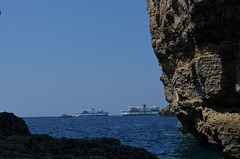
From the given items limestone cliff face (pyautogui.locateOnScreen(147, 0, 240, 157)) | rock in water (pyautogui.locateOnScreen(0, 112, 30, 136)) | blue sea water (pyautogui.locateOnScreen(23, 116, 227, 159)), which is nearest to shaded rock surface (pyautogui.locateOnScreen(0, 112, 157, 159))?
rock in water (pyautogui.locateOnScreen(0, 112, 30, 136))

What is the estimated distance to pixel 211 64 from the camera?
16234 millimetres

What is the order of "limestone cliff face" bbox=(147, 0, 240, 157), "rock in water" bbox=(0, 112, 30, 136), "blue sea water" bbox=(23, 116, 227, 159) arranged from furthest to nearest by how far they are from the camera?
"blue sea water" bbox=(23, 116, 227, 159), "limestone cliff face" bbox=(147, 0, 240, 157), "rock in water" bbox=(0, 112, 30, 136)

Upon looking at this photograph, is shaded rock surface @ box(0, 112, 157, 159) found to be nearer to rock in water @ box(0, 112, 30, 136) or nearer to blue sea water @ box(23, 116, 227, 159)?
rock in water @ box(0, 112, 30, 136)

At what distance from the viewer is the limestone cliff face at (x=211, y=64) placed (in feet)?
50.9

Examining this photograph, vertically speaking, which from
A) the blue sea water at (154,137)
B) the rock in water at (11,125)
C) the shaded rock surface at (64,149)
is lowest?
the blue sea water at (154,137)

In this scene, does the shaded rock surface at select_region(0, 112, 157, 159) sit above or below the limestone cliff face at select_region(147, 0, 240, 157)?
below

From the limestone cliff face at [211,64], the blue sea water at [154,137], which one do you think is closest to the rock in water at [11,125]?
the limestone cliff face at [211,64]

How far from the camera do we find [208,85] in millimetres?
16562

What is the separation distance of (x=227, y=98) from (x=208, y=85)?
1442mm

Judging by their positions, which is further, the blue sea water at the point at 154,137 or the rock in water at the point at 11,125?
the blue sea water at the point at 154,137

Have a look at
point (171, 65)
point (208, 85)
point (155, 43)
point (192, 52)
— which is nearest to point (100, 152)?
point (208, 85)

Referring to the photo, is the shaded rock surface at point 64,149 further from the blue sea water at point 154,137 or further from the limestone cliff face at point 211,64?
the blue sea water at point 154,137

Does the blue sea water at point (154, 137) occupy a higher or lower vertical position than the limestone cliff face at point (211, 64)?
lower

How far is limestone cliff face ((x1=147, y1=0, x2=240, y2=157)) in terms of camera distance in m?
15.5
